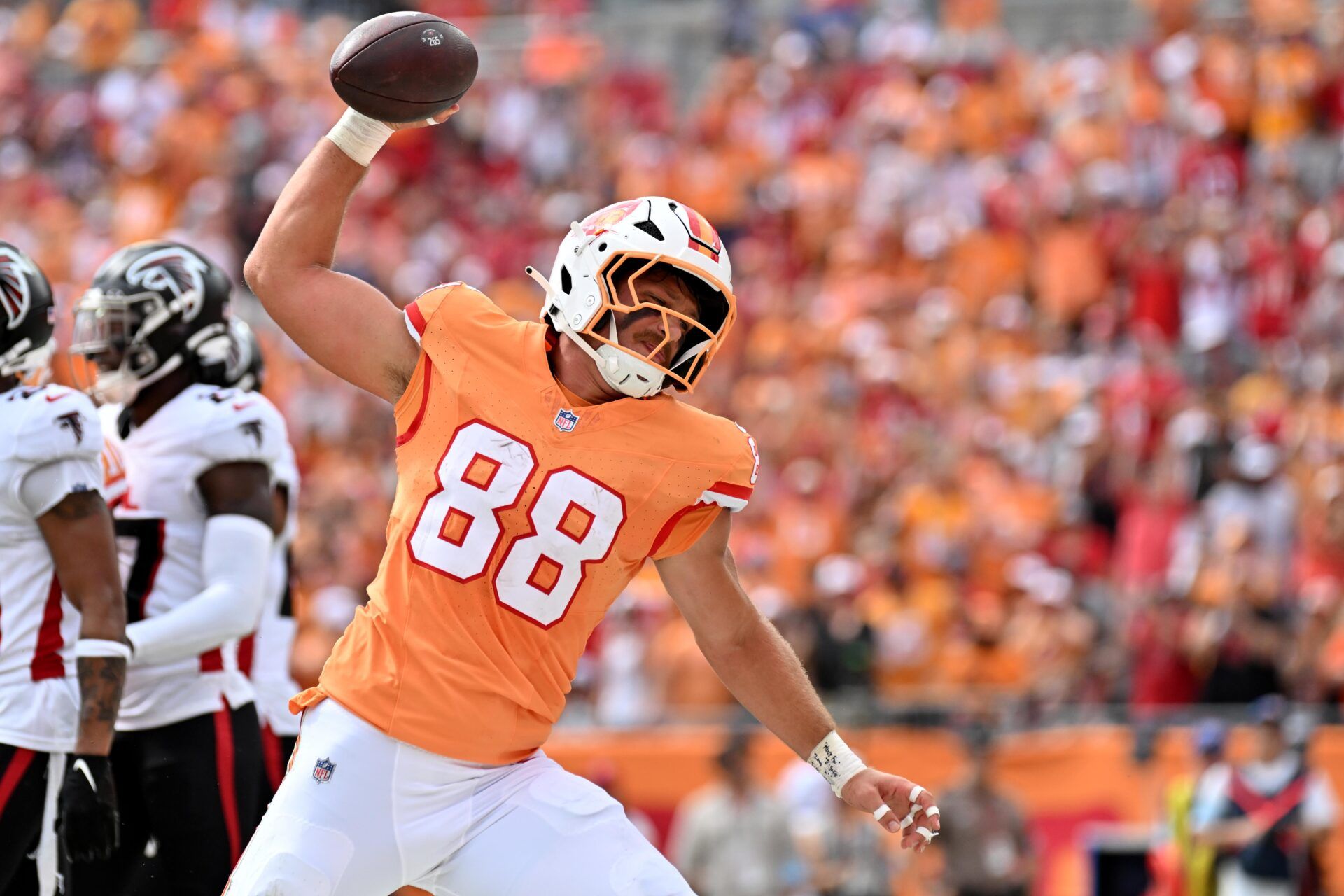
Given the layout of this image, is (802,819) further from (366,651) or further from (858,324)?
(366,651)

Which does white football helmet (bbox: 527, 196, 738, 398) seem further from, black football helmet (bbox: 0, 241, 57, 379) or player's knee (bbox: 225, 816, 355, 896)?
black football helmet (bbox: 0, 241, 57, 379)

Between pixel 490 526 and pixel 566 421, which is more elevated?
pixel 566 421

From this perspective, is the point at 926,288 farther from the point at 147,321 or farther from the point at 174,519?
the point at 174,519

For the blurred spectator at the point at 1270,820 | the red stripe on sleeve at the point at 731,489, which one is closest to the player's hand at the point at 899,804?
the red stripe on sleeve at the point at 731,489

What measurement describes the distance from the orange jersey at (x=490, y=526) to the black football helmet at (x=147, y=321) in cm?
131

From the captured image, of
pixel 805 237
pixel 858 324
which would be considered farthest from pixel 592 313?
pixel 805 237

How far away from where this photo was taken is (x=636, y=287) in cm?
402

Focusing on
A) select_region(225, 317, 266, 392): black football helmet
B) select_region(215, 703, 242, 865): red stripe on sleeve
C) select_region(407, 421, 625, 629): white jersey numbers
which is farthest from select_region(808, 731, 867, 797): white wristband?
select_region(225, 317, 266, 392): black football helmet

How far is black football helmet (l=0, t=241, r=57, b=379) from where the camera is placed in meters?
4.59

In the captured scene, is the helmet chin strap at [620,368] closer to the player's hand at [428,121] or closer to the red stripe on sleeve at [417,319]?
the red stripe on sleeve at [417,319]

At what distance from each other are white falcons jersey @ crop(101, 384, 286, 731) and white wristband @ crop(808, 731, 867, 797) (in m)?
1.60

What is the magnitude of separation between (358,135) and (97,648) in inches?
53.0

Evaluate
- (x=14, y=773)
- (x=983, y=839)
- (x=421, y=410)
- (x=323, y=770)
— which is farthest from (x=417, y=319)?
(x=983, y=839)

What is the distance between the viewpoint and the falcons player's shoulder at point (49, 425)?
14.3 feet
